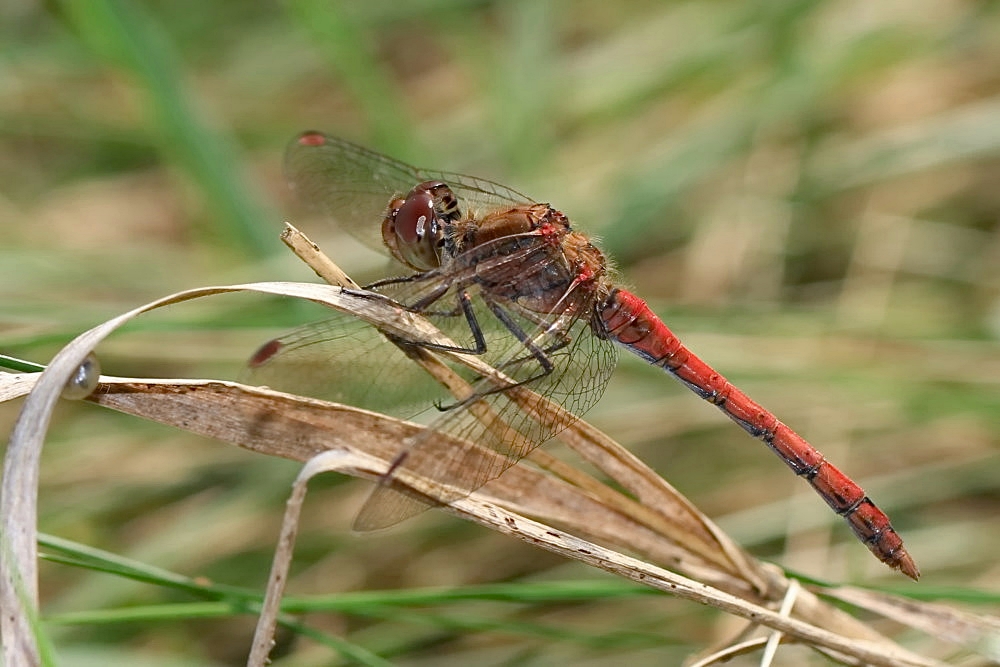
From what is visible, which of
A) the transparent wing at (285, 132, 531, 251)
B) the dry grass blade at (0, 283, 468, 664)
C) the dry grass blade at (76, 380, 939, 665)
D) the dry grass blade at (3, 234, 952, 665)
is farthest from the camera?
the transparent wing at (285, 132, 531, 251)

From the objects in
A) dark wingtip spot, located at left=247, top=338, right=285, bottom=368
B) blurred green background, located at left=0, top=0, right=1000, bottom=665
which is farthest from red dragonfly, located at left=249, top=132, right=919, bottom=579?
blurred green background, located at left=0, top=0, right=1000, bottom=665

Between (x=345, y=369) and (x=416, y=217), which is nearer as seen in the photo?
(x=345, y=369)

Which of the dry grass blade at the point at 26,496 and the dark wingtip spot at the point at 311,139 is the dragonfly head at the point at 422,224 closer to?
the dark wingtip spot at the point at 311,139

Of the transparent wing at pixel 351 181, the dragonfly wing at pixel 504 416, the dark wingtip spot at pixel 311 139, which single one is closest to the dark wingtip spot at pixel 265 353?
the dragonfly wing at pixel 504 416

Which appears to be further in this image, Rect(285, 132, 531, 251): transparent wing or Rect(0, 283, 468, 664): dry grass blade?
Rect(285, 132, 531, 251): transparent wing

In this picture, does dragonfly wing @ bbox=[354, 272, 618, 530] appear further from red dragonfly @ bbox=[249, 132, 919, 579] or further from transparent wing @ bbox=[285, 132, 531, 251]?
transparent wing @ bbox=[285, 132, 531, 251]

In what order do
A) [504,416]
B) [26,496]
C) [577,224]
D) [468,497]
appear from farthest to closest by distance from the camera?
[577,224] → [504,416] → [468,497] → [26,496]

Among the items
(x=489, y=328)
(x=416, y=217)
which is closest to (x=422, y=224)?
(x=416, y=217)

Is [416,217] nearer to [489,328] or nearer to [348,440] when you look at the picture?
[489,328]
